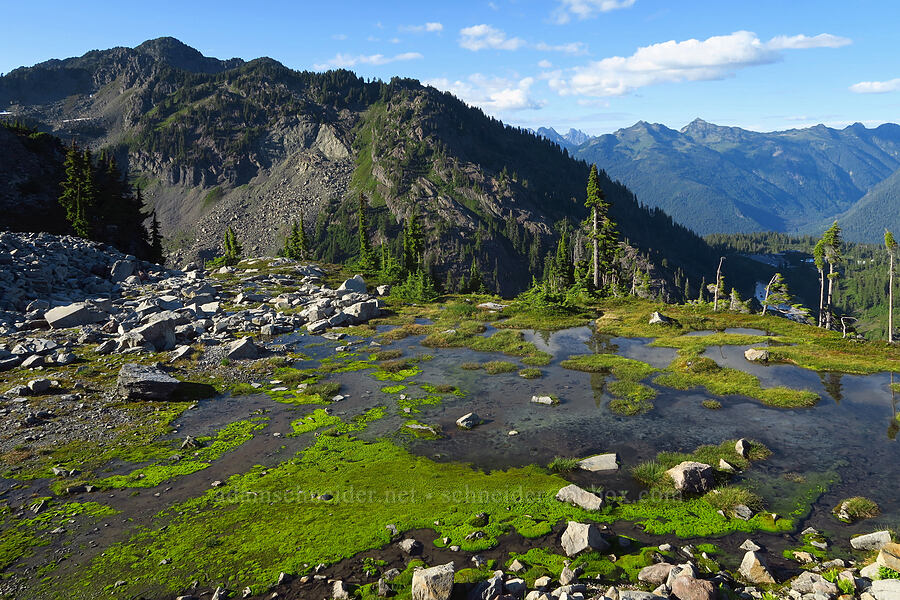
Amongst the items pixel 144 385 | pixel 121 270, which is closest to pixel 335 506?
pixel 144 385

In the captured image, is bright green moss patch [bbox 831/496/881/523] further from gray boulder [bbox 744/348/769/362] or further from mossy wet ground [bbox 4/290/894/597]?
gray boulder [bbox 744/348/769/362]

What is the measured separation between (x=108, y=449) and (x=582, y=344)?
Result: 100 ft

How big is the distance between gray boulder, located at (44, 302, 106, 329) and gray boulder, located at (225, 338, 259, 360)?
1555cm

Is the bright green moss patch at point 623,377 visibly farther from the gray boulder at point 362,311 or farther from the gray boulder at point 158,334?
the gray boulder at point 158,334

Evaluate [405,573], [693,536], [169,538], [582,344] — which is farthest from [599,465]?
[582,344]

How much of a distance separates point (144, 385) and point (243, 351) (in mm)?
8497

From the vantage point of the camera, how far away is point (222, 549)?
11688 mm

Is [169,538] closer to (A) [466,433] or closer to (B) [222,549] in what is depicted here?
(B) [222,549]

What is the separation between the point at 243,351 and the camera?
1213 inches

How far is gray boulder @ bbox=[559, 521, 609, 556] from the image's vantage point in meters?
11.1

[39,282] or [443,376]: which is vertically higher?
[39,282]

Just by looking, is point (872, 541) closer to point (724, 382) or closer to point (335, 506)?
point (335, 506)

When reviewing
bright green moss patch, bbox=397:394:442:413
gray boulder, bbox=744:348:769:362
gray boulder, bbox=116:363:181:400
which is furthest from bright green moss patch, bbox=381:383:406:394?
gray boulder, bbox=744:348:769:362

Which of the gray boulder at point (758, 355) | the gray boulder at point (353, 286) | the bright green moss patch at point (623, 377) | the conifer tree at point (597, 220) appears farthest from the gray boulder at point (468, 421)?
the conifer tree at point (597, 220)
